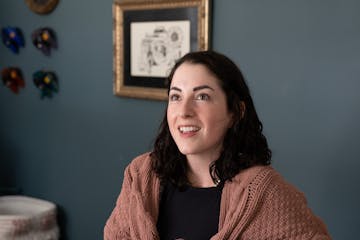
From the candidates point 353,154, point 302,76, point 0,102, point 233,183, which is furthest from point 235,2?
point 0,102

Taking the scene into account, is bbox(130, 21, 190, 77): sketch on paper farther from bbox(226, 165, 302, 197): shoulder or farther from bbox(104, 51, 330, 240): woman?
bbox(226, 165, 302, 197): shoulder

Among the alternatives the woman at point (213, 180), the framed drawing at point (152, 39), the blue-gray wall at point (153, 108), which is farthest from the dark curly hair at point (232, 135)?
the framed drawing at point (152, 39)

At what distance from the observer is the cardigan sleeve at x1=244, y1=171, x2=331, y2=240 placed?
1244 millimetres

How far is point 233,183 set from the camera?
4.36 ft

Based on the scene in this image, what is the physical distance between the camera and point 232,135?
4.51ft

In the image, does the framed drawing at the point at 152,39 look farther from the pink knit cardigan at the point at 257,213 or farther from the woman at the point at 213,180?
the pink knit cardigan at the point at 257,213

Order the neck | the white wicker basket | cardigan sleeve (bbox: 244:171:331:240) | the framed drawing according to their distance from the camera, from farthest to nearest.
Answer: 1. the white wicker basket
2. the framed drawing
3. the neck
4. cardigan sleeve (bbox: 244:171:331:240)

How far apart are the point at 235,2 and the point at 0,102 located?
1.86m

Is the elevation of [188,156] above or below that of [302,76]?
below

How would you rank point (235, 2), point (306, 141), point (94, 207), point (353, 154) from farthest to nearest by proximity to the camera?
point (94, 207) → point (235, 2) → point (306, 141) → point (353, 154)

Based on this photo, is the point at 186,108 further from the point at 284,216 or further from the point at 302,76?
the point at 302,76

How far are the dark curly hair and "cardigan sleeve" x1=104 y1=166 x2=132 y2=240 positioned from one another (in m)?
0.12

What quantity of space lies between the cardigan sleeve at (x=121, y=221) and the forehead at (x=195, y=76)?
390 millimetres

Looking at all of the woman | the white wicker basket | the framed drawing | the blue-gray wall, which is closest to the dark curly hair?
the woman
